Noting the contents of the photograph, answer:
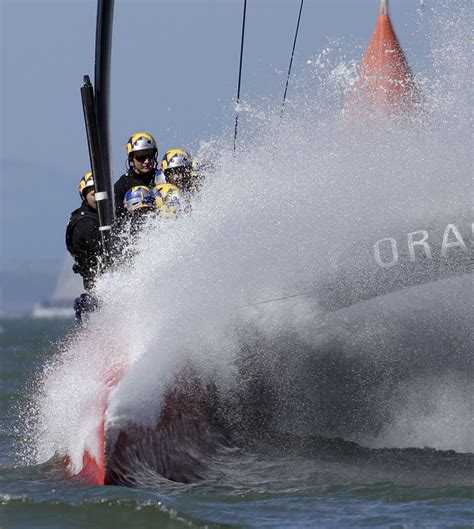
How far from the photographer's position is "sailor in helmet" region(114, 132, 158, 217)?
9.93m

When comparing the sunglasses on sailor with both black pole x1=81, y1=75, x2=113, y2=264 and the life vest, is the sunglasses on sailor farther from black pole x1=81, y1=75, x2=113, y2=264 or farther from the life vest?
black pole x1=81, y1=75, x2=113, y2=264

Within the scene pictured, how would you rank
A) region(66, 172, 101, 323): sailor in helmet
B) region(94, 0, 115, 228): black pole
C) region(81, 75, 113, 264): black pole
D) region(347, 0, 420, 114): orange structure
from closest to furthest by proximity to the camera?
1. region(94, 0, 115, 228): black pole
2. region(81, 75, 113, 264): black pole
3. region(66, 172, 101, 323): sailor in helmet
4. region(347, 0, 420, 114): orange structure

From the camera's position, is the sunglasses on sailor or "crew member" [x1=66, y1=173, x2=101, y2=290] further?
the sunglasses on sailor

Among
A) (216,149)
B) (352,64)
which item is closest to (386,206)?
(216,149)

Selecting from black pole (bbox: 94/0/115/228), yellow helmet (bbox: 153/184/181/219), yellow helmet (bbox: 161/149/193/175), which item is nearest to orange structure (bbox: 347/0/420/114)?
yellow helmet (bbox: 161/149/193/175)

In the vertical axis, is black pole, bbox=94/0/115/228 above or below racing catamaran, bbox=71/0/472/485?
above

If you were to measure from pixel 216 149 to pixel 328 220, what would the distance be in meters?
1.45

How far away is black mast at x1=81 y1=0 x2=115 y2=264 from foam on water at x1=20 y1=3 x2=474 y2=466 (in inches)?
18.1

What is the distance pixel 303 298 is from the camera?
798 cm

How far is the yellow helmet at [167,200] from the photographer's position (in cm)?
884

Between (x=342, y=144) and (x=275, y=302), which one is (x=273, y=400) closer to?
(x=275, y=302)

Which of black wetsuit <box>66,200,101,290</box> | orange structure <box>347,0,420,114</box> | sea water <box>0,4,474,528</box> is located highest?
orange structure <box>347,0,420,114</box>

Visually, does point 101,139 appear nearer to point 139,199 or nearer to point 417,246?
point 139,199

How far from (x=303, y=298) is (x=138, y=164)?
8.11ft
